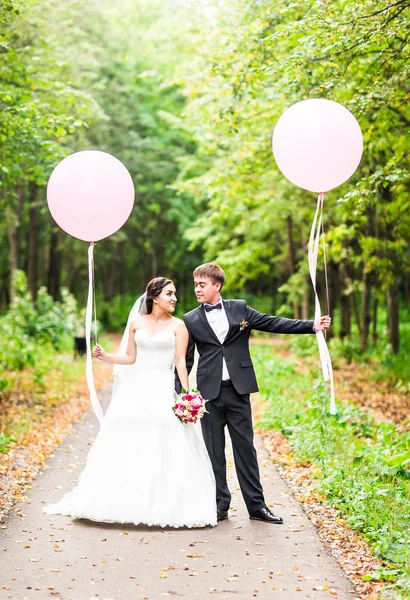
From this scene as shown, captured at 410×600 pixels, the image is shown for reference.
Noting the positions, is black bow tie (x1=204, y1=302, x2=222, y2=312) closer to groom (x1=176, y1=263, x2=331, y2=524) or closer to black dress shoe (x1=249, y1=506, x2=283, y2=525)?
groom (x1=176, y1=263, x2=331, y2=524)

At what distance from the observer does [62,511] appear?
22.7ft

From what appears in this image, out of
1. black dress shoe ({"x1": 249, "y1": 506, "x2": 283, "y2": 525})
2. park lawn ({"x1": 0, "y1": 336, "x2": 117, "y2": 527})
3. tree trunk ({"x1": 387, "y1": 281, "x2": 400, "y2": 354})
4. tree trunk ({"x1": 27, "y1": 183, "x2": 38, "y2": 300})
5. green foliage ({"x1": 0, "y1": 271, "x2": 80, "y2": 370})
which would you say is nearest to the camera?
black dress shoe ({"x1": 249, "y1": 506, "x2": 283, "y2": 525})

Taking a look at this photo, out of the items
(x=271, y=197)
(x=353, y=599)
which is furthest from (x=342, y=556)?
(x=271, y=197)

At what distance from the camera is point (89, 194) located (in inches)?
271

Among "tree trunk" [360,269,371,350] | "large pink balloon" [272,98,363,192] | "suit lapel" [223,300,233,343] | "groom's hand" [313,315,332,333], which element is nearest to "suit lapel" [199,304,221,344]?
"suit lapel" [223,300,233,343]

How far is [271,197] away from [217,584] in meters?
14.1

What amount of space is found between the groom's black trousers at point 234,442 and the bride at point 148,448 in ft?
0.41

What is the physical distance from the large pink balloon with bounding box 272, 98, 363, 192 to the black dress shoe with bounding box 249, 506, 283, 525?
3091mm

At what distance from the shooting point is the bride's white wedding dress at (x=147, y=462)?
6.56m

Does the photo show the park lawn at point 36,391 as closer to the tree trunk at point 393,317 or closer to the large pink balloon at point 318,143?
the large pink balloon at point 318,143

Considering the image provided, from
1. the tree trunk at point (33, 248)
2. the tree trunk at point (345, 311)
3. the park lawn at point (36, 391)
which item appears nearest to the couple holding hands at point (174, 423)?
the park lawn at point (36, 391)

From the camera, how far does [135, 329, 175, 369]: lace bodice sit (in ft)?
23.2

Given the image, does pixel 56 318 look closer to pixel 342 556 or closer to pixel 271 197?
pixel 271 197

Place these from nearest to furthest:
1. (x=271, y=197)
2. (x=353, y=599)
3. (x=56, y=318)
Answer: (x=353, y=599) < (x=271, y=197) < (x=56, y=318)
